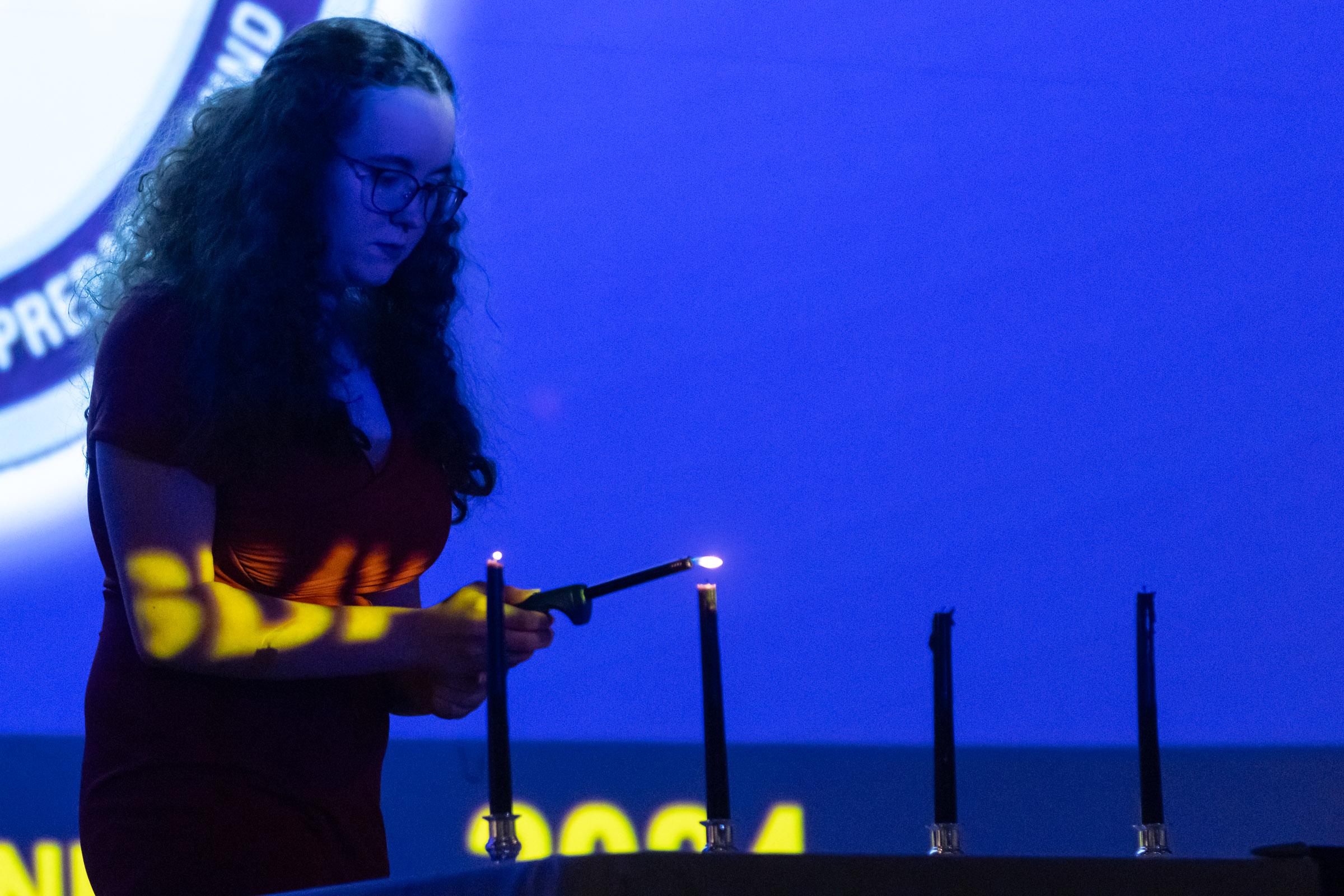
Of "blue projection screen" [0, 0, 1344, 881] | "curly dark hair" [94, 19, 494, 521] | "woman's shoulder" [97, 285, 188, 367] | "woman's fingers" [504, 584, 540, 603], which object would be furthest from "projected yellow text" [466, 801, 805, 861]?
"woman's shoulder" [97, 285, 188, 367]

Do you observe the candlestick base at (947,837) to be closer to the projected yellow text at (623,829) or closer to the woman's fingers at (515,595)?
the woman's fingers at (515,595)

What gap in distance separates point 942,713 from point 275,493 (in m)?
0.42

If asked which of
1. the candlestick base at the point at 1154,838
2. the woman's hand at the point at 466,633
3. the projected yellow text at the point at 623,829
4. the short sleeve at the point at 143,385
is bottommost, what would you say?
the projected yellow text at the point at 623,829

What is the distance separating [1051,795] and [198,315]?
1233mm

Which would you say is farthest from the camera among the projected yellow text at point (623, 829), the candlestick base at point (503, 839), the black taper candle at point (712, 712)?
the projected yellow text at point (623, 829)

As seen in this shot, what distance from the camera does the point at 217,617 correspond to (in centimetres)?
76

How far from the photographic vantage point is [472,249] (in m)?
1.62

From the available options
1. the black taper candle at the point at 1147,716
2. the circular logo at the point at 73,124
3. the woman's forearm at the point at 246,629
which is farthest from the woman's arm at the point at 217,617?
the circular logo at the point at 73,124

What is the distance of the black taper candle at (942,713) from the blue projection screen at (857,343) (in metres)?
0.84

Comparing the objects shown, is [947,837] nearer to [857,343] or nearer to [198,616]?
[198,616]

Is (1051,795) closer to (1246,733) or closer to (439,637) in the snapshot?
(1246,733)

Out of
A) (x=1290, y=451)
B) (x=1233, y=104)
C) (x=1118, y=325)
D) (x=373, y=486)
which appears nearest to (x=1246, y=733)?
(x=1290, y=451)

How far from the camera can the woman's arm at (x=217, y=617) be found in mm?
745

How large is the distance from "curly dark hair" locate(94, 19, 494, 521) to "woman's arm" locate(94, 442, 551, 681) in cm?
3
